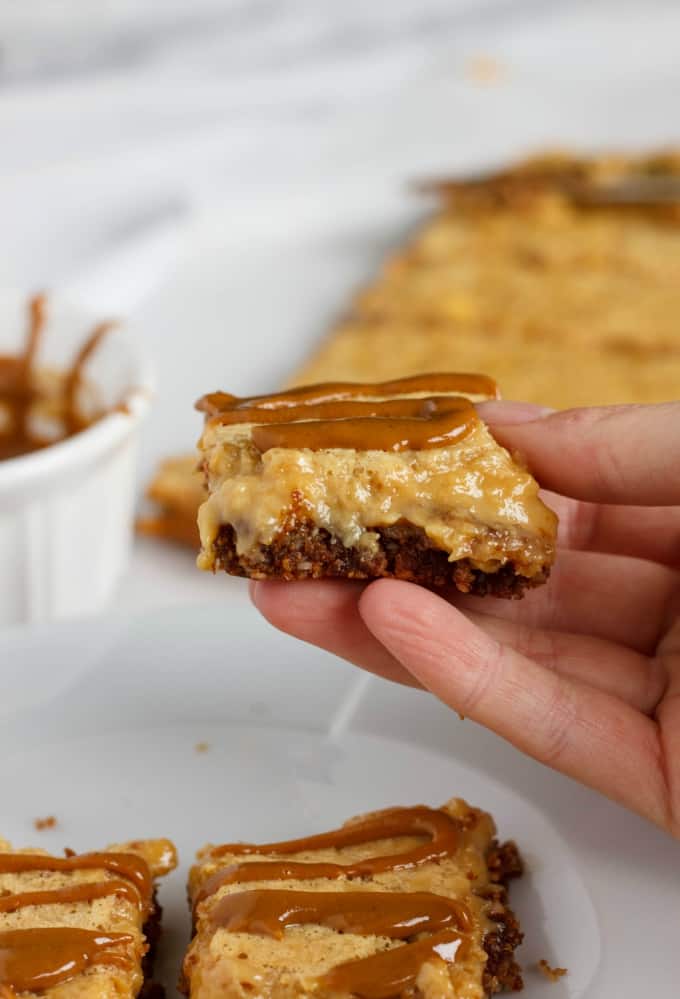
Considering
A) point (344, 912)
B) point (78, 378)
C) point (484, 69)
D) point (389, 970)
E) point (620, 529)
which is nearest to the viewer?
point (389, 970)

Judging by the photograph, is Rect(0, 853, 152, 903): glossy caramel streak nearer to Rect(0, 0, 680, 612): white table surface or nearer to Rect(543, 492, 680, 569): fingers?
Rect(543, 492, 680, 569): fingers

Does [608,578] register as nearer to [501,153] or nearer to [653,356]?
[653,356]

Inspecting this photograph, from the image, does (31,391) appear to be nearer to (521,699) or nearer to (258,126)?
(521,699)

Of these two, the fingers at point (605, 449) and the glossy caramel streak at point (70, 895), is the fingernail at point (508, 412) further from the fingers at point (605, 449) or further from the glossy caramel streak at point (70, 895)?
the glossy caramel streak at point (70, 895)

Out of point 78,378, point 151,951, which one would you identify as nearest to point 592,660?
point 151,951

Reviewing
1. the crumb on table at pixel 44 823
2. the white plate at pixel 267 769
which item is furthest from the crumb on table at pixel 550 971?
the crumb on table at pixel 44 823

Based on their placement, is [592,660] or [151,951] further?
[592,660]
